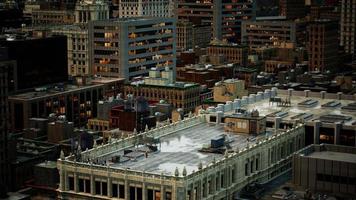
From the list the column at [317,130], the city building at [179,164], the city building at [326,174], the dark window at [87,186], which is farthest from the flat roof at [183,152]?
the city building at [326,174]

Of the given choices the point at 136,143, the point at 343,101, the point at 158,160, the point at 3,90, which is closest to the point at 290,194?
the point at 158,160

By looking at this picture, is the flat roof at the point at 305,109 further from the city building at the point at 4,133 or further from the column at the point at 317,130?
the city building at the point at 4,133

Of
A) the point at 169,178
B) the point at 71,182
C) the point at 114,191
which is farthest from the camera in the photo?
the point at 71,182

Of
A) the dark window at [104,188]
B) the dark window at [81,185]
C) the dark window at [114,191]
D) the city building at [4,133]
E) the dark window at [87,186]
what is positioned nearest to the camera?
the dark window at [114,191]

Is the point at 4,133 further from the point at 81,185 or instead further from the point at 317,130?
the point at 317,130

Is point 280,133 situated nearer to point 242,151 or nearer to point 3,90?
point 242,151

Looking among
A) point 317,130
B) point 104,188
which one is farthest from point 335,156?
point 104,188

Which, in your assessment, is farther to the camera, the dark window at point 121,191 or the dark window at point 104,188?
the dark window at point 104,188
